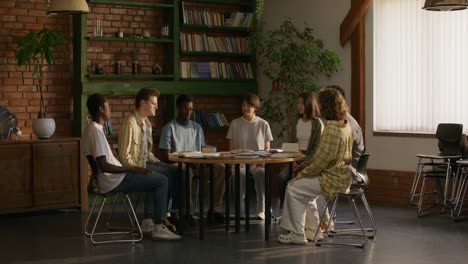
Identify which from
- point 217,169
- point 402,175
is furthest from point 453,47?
point 217,169

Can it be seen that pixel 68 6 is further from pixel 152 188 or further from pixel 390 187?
pixel 390 187

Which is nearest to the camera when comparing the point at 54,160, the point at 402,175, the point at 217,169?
the point at 217,169

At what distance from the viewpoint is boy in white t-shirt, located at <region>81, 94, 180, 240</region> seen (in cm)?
699

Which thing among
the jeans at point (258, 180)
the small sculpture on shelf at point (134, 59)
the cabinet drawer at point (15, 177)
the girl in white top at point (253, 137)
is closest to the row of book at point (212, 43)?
the small sculpture on shelf at point (134, 59)

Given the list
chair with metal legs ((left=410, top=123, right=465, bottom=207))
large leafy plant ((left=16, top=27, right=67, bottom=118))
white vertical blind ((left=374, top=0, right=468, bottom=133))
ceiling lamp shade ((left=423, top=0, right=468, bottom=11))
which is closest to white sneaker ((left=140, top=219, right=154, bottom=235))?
large leafy plant ((left=16, top=27, right=67, bottom=118))

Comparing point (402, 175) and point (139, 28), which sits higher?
point (139, 28)

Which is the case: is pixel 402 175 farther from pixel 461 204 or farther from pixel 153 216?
pixel 153 216

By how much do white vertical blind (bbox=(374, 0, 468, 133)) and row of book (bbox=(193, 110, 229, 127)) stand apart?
2.22 metres

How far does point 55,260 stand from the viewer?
6.46 meters

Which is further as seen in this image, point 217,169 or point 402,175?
point 402,175

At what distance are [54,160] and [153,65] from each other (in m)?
2.24

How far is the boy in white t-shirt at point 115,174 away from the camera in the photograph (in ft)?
22.9

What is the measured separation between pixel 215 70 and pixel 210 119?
0.69 m

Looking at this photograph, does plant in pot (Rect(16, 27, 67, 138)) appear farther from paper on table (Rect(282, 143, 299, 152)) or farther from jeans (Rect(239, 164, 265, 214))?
paper on table (Rect(282, 143, 299, 152))
